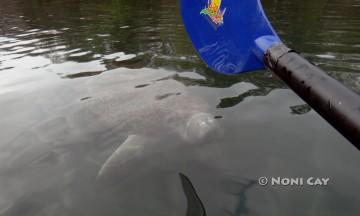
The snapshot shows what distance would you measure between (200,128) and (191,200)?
1351mm

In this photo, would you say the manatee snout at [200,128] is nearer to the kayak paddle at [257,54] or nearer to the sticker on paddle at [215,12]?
the kayak paddle at [257,54]

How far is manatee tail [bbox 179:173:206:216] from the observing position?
118 inches

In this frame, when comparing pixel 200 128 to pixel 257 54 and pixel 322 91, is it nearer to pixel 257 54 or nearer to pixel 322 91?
pixel 257 54

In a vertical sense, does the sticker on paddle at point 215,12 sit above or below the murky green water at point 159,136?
above

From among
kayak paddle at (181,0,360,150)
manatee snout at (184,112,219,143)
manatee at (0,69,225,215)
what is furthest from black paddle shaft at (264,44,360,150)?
manatee snout at (184,112,219,143)

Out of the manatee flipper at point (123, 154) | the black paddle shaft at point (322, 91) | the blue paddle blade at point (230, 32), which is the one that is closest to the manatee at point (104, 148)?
the manatee flipper at point (123, 154)

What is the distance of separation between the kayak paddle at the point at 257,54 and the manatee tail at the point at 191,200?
1.03 m

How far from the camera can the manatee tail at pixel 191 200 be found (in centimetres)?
299

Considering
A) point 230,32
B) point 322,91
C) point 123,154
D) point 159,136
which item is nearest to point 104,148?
point 123,154

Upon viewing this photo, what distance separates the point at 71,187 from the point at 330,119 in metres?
2.41

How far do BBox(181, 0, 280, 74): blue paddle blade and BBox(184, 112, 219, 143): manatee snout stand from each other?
112 cm

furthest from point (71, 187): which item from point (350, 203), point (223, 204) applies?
point (350, 203)

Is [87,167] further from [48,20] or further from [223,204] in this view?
[48,20]

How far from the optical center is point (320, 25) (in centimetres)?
1010
